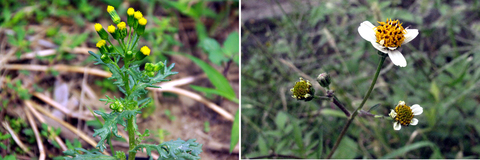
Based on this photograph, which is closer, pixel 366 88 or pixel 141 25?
pixel 141 25

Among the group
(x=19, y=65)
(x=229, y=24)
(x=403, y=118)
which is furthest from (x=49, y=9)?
(x=403, y=118)

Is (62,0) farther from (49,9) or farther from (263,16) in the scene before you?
(263,16)

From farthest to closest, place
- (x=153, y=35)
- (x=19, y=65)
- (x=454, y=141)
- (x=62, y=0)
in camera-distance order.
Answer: (x=62, y=0) → (x=153, y=35) → (x=19, y=65) → (x=454, y=141)

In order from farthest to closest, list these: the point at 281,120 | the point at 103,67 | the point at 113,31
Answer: the point at 103,67, the point at 281,120, the point at 113,31

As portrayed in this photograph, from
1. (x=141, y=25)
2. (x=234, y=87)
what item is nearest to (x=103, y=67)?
(x=234, y=87)

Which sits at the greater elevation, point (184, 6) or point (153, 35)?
point (184, 6)

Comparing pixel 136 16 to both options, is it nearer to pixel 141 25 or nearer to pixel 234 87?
pixel 141 25

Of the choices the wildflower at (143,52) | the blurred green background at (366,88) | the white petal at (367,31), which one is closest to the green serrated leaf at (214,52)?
the blurred green background at (366,88)
